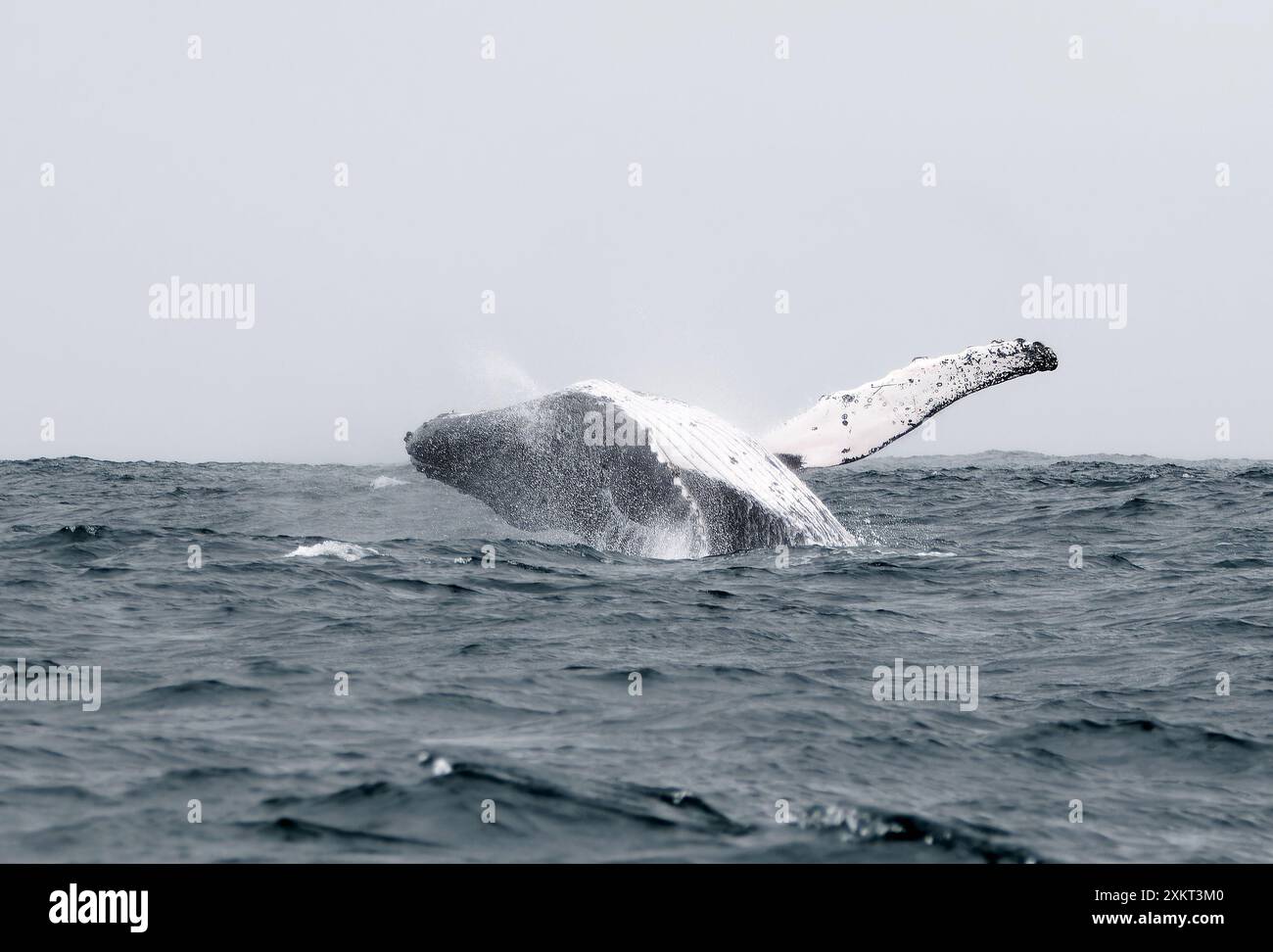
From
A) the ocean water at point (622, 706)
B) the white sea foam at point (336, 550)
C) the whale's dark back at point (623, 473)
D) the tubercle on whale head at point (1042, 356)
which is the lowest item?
the ocean water at point (622, 706)

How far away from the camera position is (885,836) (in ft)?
18.8

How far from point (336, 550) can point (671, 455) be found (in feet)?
14.9

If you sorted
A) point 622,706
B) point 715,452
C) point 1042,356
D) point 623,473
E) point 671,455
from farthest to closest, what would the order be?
point 1042,356
point 715,452
point 623,473
point 671,455
point 622,706

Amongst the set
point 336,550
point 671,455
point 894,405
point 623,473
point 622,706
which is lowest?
point 622,706

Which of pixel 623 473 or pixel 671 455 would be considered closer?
pixel 671 455

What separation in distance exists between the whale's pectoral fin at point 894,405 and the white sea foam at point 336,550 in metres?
4.70

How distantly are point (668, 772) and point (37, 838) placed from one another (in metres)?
2.94

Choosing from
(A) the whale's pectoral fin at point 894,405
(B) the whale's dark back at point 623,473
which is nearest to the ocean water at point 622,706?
(B) the whale's dark back at point 623,473

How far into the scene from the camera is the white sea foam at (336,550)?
14.2 meters

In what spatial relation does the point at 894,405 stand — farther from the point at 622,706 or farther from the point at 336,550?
the point at 622,706

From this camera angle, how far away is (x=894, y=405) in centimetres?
1418

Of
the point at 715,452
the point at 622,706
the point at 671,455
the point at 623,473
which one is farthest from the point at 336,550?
the point at 622,706

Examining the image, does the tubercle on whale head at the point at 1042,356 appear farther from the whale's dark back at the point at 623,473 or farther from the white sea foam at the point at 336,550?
the white sea foam at the point at 336,550
